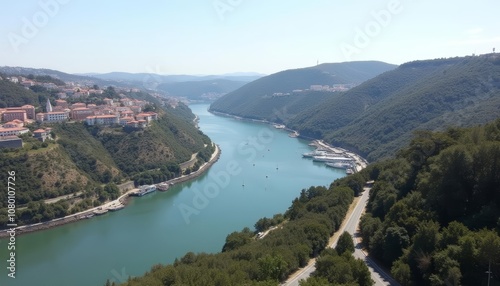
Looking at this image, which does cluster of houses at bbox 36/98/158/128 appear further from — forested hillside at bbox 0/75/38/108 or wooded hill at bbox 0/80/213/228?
forested hillside at bbox 0/75/38/108

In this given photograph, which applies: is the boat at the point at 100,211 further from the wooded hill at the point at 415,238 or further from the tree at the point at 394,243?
the tree at the point at 394,243

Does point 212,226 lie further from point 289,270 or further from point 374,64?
point 374,64

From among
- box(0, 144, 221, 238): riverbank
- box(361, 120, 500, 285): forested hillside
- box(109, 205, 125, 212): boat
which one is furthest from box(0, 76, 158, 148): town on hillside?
box(361, 120, 500, 285): forested hillside

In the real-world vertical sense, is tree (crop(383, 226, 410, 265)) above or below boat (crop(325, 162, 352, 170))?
above

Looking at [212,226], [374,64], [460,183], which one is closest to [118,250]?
[212,226]

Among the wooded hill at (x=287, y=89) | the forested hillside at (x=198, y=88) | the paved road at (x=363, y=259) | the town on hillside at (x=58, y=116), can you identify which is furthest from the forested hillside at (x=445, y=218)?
the forested hillside at (x=198, y=88)

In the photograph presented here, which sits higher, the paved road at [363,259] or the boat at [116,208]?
the paved road at [363,259]
